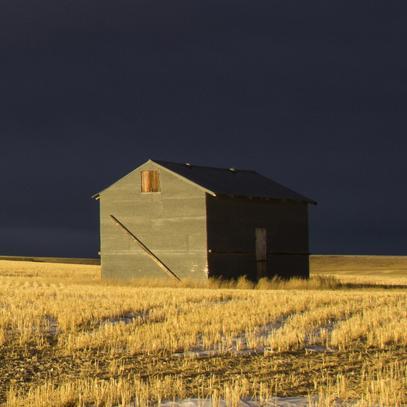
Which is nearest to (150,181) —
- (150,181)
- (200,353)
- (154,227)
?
(150,181)

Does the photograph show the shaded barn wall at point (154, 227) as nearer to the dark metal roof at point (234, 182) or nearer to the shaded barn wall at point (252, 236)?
the shaded barn wall at point (252, 236)

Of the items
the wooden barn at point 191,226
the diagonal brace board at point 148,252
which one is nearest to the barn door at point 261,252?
the wooden barn at point 191,226

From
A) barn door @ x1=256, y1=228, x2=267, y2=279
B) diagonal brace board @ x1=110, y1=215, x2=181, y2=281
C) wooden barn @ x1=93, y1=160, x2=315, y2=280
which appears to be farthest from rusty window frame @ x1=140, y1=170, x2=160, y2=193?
barn door @ x1=256, y1=228, x2=267, y2=279

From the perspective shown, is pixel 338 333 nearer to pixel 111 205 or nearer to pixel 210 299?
pixel 210 299

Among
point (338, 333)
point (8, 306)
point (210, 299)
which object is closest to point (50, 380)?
point (338, 333)

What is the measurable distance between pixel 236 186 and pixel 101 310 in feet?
76.8

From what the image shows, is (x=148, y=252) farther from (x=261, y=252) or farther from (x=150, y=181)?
(x=261, y=252)

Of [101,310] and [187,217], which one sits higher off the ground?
[187,217]

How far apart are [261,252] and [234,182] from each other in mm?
3962

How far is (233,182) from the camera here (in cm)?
4462

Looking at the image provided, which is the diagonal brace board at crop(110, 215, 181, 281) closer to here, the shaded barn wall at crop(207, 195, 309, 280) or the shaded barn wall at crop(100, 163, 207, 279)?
the shaded barn wall at crop(100, 163, 207, 279)

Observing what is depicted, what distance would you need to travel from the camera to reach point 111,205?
43188 millimetres

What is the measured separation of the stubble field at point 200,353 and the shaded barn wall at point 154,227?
16.0 m

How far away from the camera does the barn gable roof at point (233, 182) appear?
136 feet
